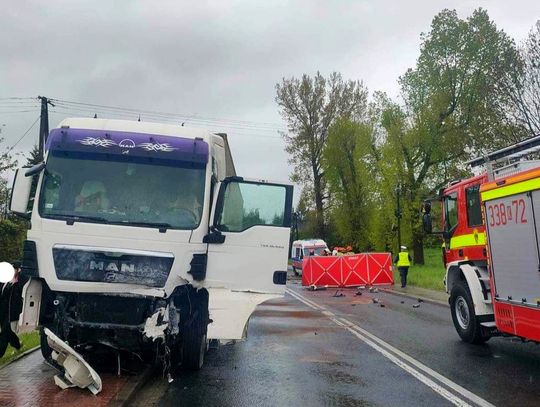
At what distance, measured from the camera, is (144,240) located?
635 cm

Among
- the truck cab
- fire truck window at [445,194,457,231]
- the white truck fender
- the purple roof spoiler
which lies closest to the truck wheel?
the purple roof spoiler

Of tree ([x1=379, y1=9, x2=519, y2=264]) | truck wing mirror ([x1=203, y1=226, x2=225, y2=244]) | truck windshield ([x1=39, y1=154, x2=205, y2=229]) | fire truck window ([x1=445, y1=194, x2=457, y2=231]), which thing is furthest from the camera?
tree ([x1=379, y1=9, x2=519, y2=264])

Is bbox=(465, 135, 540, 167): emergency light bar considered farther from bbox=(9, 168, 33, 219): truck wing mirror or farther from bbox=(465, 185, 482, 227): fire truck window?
bbox=(9, 168, 33, 219): truck wing mirror

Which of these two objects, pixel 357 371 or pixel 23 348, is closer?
pixel 357 371

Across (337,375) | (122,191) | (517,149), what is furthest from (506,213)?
(122,191)

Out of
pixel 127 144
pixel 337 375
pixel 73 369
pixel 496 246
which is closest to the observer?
pixel 73 369

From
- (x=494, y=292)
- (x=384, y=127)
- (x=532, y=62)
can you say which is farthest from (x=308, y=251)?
(x=494, y=292)

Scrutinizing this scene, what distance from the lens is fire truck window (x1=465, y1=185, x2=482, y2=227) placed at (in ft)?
31.2

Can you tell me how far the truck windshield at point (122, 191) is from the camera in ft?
21.2

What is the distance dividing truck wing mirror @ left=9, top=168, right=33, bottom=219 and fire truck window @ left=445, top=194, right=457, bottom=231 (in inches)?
295

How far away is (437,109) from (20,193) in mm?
32457

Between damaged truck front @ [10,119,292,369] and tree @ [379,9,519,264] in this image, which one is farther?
tree @ [379,9,519,264]

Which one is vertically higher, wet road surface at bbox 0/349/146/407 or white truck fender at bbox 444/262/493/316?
white truck fender at bbox 444/262/493/316

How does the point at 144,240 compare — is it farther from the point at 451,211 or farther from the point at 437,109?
the point at 437,109
